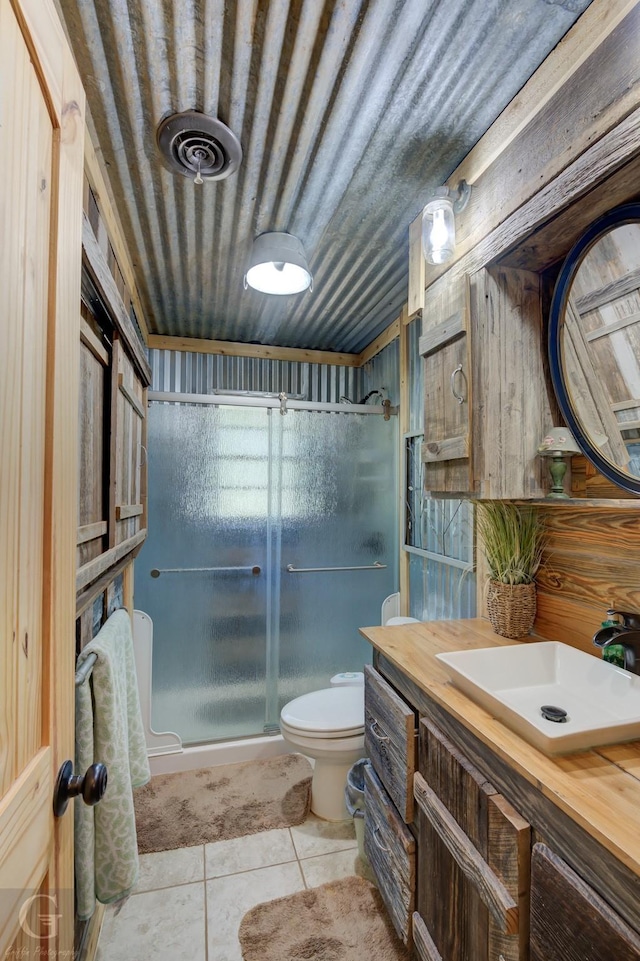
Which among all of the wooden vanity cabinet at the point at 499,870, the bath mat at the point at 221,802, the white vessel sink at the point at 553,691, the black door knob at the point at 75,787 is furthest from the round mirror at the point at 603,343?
the bath mat at the point at 221,802

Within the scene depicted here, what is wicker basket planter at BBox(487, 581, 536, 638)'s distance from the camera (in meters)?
1.44

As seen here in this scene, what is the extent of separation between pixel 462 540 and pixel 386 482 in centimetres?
82

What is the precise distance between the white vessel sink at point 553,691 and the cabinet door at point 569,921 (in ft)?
0.57

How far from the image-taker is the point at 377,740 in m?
1.42

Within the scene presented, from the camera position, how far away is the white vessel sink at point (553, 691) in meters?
0.81

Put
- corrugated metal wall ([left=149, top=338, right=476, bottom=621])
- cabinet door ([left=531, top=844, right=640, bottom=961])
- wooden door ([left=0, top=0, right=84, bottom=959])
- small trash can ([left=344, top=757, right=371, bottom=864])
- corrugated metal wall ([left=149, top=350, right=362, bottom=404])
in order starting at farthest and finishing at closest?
corrugated metal wall ([left=149, top=350, right=362, bottom=404])
corrugated metal wall ([left=149, top=338, right=476, bottom=621])
small trash can ([left=344, top=757, right=371, bottom=864])
cabinet door ([left=531, top=844, right=640, bottom=961])
wooden door ([left=0, top=0, right=84, bottom=959])

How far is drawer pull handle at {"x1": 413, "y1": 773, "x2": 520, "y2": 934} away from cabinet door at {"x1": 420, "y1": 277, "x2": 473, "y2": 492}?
2.72 feet

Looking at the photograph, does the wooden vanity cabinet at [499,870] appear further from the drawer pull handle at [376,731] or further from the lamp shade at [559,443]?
the lamp shade at [559,443]

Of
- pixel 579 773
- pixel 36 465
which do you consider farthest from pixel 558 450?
pixel 36 465

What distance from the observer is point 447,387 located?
1.47 meters

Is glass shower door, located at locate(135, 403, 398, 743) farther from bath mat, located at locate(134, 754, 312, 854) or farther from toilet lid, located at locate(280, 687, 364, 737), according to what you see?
toilet lid, located at locate(280, 687, 364, 737)

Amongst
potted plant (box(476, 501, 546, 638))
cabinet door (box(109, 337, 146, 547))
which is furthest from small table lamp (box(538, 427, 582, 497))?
cabinet door (box(109, 337, 146, 547))

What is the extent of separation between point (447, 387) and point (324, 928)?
1.78 meters

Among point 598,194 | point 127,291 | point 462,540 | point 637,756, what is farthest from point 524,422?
point 127,291
